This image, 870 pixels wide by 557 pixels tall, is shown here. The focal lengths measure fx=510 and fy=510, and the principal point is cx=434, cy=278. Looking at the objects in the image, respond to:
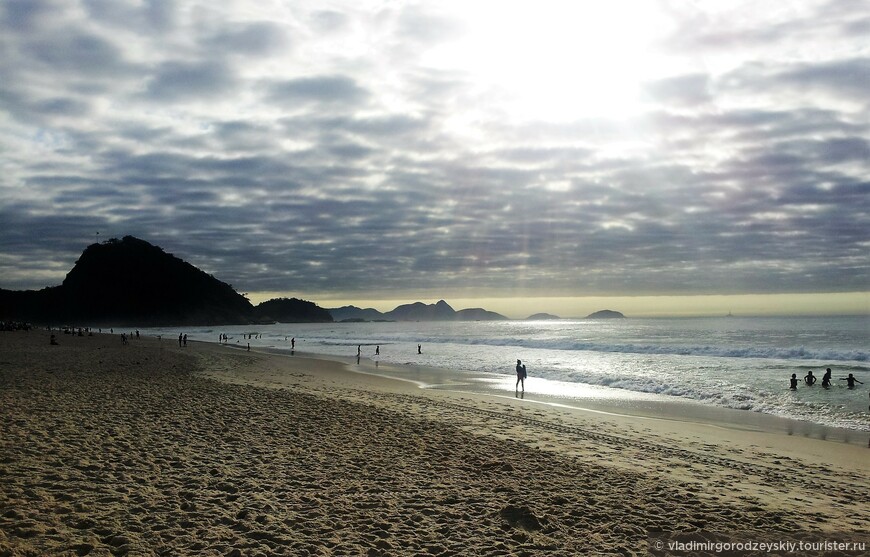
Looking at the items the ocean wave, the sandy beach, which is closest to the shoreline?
the sandy beach

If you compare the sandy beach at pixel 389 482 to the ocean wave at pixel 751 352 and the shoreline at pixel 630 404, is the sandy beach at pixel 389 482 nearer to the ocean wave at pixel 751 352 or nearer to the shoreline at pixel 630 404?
the shoreline at pixel 630 404

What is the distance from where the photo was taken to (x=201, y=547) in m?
5.71

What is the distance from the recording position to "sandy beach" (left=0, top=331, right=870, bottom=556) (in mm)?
6160

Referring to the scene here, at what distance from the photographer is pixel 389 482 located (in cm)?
849

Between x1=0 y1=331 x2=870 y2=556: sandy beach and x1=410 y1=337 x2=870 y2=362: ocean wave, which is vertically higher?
x1=0 y1=331 x2=870 y2=556: sandy beach

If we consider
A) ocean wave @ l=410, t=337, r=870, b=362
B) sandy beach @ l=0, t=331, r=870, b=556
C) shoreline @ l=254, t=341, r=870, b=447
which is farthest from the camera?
ocean wave @ l=410, t=337, r=870, b=362

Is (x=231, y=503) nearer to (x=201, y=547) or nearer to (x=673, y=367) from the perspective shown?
(x=201, y=547)

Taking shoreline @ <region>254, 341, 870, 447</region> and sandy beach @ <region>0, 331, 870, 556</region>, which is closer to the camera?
sandy beach @ <region>0, 331, 870, 556</region>

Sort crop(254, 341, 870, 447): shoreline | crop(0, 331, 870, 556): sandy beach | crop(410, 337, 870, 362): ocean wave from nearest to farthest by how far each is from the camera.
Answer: crop(0, 331, 870, 556): sandy beach, crop(254, 341, 870, 447): shoreline, crop(410, 337, 870, 362): ocean wave

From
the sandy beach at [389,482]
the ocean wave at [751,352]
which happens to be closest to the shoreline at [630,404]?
the sandy beach at [389,482]

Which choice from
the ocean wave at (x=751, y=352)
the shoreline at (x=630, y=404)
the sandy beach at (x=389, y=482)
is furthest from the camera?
the ocean wave at (x=751, y=352)

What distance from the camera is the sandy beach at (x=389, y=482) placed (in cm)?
616

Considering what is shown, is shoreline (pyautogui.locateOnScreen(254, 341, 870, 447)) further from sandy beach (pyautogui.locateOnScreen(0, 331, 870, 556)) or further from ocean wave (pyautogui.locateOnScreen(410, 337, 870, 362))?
ocean wave (pyautogui.locateOnScreen(410, 337, 870, 362))

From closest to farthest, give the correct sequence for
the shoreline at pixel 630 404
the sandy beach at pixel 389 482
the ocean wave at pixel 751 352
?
the sandy beach at pixel 389 482 → the shoreline at pixel 630 404 → the ocean wave at pixel 751 352
